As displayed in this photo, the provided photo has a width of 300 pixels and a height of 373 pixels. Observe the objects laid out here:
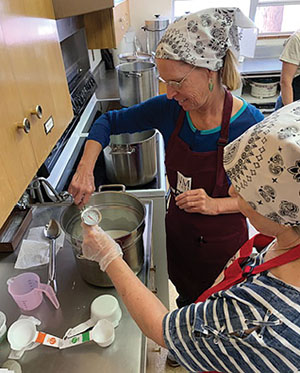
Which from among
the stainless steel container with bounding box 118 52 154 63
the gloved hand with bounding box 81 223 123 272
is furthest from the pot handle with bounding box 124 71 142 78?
the gloved hand with bounding box 81 223 123 272

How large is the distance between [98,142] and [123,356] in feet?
2.65

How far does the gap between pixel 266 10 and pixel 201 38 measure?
376 centimetres

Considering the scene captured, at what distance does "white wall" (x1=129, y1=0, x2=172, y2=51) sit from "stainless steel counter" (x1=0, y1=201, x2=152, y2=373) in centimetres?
336

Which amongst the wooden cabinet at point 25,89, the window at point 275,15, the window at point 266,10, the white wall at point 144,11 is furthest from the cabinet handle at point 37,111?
the window at point 275,15

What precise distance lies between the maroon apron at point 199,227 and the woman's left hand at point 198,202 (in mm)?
47

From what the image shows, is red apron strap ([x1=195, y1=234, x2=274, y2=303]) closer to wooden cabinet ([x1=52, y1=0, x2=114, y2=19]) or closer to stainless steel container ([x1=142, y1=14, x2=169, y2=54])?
wooden cabinet ([x1=52, y1=0, x2=114, y2=19])

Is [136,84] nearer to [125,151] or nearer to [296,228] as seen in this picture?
[125,151]

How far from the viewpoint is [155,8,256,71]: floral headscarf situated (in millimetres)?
974

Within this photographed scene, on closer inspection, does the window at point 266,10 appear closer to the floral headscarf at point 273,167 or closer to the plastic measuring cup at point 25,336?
the floral headscarf at point 273,167

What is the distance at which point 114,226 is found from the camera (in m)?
1.17

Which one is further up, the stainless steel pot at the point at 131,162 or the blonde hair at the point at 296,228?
the blonde hair at the point at 296,228

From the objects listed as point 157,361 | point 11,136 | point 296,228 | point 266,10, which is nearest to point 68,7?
point 11,136

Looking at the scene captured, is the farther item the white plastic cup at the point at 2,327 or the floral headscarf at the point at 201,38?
the floral headscarf at the point at 201,38

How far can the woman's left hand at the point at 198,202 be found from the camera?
1146 millimetres
